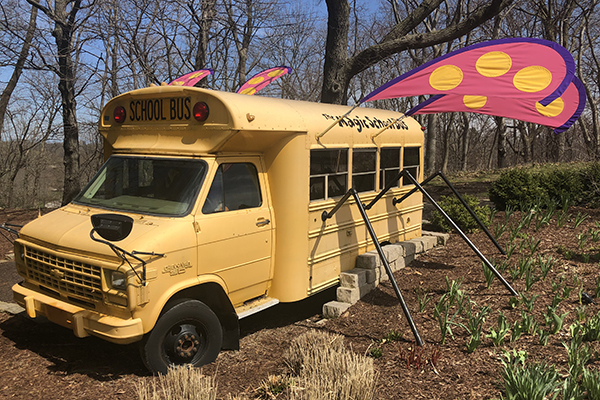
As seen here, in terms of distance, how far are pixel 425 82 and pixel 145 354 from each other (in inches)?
176

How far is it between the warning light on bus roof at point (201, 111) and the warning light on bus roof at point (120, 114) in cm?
109

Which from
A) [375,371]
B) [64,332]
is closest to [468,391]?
[375,371]

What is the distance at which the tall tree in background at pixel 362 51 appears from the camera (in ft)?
38.8

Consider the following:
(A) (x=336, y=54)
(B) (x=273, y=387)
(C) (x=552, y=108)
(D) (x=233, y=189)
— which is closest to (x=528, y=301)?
(C) (x=552, y=108)

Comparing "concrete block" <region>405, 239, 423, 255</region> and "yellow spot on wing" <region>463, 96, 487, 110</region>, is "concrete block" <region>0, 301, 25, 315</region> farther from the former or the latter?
"yellow spot on wing" <region>463, 96, 487, 110</region>

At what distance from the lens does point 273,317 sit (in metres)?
6.42

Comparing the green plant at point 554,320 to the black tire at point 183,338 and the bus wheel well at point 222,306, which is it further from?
the black tire at point 183,338

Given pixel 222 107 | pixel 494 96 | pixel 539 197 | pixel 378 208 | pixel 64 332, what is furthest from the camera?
pixel 539 197

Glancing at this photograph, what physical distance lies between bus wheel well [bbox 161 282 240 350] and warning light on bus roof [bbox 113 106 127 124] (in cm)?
217

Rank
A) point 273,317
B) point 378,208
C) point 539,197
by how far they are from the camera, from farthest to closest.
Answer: point 539,197 < point 378,208 < point 273,317

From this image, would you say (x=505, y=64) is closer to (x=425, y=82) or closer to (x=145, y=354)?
(x=425, y=82)

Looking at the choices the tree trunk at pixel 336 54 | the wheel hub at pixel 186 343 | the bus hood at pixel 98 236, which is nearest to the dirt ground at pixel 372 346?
the wheel hub at pixel 186 343

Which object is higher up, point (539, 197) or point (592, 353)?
point (539, 197)

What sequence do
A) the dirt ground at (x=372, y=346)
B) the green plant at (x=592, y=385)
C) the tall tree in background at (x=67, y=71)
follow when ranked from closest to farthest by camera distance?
1. the green plant at (x=592, y=385)
2. the dirt ground at (x=372, y=346)
3. the tall tree in background at (x=67, y=71)
